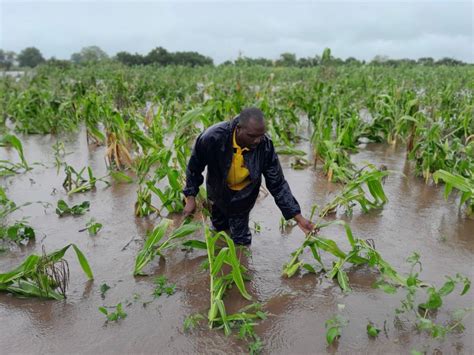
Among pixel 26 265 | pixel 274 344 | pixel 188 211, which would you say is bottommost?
pixel 274 344

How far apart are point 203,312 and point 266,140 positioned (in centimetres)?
110

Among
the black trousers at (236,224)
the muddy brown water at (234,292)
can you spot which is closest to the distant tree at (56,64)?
the muddy brown water at (234,292)

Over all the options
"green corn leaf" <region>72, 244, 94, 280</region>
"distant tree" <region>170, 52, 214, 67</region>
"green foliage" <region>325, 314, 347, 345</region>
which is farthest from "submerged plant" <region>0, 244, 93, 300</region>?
"distant tree" <region>170, 52, 214, 67</region>

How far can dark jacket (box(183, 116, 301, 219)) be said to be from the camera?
9.53ft

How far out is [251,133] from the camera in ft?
8.78

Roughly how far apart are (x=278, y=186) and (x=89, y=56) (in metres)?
19.4

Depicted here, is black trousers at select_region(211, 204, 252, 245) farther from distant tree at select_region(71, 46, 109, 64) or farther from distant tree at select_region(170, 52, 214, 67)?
distant tree at select_region(170, 52, 214, 67)

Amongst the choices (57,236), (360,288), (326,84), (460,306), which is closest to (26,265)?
(57,236)

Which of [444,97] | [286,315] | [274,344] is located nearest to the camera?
[274,344]

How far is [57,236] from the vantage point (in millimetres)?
3527

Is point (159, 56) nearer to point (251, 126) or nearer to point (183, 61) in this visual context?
point (183, 61)

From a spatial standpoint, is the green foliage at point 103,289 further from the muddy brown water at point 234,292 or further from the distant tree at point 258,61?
the distant tree at point 258,61

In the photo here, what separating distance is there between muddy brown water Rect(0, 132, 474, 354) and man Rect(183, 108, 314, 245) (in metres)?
0.37

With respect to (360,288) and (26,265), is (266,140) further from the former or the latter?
(26,265)
